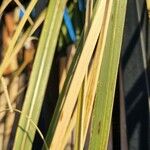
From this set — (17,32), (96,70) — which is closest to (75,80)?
(96,70)

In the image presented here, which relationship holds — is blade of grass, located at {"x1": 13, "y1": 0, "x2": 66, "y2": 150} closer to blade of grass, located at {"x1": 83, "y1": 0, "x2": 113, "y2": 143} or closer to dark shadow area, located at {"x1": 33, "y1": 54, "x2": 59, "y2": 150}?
blade of grass, located at {"x1": 83, "y1": 0, "x2": 113, "y2": 143}

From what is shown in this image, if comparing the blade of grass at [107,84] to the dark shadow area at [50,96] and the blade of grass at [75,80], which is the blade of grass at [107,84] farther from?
the dark shadow area at [50,96]

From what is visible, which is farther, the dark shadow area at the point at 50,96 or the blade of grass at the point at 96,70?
the dark shadow area at the point at 50,96

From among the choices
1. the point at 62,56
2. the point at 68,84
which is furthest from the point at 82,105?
the point at 62,56

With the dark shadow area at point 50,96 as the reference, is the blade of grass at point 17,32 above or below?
above

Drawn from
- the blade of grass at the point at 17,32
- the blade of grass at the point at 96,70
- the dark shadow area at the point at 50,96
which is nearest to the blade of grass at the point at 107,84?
the blade of grass at the point at 96,70

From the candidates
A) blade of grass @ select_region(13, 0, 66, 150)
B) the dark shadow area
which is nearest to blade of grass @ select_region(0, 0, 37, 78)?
blade of grass @ select_region(13, 0, 66, 150)

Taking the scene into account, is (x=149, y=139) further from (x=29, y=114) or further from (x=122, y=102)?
(x=29, y=114)
